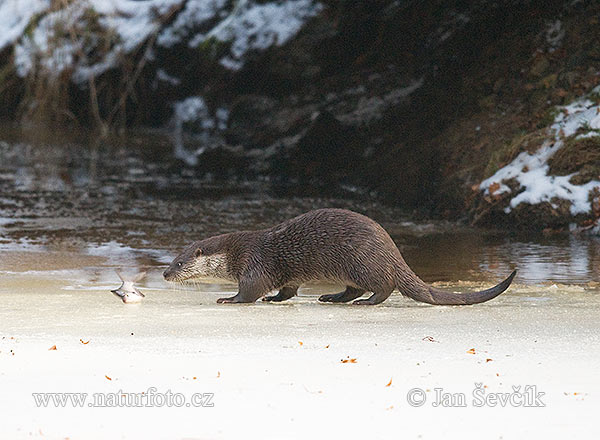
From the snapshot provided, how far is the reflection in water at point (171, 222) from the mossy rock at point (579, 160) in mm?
761

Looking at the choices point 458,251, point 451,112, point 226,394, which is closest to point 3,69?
point 451,112

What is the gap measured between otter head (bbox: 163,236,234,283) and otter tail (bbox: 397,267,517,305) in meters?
1.11

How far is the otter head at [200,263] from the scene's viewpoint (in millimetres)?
6016

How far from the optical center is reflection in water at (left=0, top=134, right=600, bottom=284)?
7590mm

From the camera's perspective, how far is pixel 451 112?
11.5 meters

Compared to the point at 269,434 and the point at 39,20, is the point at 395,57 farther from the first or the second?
Result: the point at 269,434

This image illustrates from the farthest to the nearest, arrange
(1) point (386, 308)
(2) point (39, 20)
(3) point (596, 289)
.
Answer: (2) point (39, 20) → (3) point (596, 289) → (1) point (386, 308)

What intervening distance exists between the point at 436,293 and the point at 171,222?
450cm

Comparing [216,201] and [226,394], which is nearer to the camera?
[226,394]

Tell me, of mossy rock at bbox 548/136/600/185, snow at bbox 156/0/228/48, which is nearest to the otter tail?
mossy rock at bbox 548/136/600/185

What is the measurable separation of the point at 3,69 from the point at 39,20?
123 cm

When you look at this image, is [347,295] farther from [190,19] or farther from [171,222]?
[190,19]

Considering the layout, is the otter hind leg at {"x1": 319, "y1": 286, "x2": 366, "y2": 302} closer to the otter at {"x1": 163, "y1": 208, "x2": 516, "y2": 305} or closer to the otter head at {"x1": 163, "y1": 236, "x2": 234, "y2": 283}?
the otter at {"x1": 163, "y1": 208, "x2": 516, "y2": 305}

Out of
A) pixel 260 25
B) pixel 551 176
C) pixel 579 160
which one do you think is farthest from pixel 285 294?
pixel 260 25
